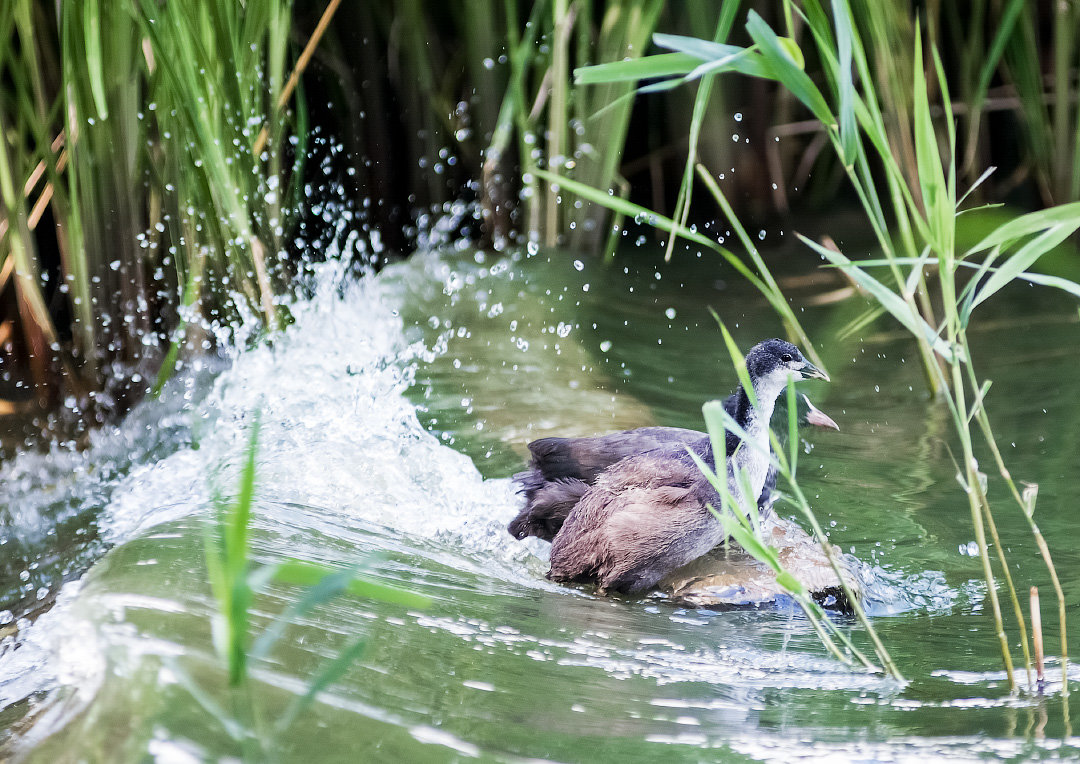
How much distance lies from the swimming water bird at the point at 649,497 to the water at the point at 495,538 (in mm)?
Result: 96

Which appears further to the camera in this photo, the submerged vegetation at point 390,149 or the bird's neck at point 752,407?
the submerged vegetation at point 390,149

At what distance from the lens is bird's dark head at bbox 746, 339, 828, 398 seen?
102 inches

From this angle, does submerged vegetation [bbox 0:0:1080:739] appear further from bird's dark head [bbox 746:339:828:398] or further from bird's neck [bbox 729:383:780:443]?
bird's neck [bbox 729:383:780:443]

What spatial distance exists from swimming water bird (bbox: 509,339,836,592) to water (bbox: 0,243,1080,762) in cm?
10

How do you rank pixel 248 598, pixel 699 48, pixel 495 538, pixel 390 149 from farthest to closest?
1. pixel 390 149
2. pixel 495 538
3. pixel 699 48
4. pixel 248 598

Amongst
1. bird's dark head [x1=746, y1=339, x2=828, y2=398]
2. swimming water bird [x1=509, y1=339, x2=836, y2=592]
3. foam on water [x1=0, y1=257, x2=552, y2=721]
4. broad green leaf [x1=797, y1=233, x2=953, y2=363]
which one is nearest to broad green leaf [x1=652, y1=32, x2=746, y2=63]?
broad green leaf [x1=797, y1=233, x2=953, y2=363]

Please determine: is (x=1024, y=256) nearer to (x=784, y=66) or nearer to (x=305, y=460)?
(x=784, y=66)

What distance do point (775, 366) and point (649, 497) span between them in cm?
45

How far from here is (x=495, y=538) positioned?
9.50 feet

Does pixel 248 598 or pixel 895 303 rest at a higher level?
pixel 895 303

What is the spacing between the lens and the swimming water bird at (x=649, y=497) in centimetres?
246

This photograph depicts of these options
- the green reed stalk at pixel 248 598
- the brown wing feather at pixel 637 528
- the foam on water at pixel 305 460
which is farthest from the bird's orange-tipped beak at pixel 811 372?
the green reed stalk at pixel 248 598

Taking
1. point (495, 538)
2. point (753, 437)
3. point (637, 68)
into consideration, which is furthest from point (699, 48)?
point (495, 538)

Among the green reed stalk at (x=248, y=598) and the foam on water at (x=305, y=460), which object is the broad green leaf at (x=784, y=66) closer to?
the green reed stalk at (x=248, y=598)
